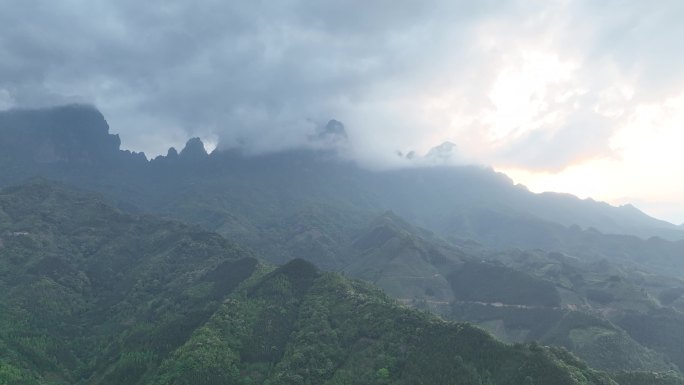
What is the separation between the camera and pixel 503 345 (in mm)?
171000

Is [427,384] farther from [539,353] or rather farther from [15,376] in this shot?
[15,376]

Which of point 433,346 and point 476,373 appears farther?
point 433,346

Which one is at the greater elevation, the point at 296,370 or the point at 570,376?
the point at 570,376

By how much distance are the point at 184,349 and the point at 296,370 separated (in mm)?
44991

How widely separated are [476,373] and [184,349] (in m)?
107

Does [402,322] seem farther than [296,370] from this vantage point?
Yes

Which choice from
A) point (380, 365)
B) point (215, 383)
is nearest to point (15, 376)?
point (215, 383)

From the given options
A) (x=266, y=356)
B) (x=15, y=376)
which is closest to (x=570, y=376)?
(x=266, y=356)

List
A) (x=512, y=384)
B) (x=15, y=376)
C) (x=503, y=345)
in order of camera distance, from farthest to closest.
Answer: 1. (x=15, y=376)
2. (x=503, y=345)
3. (x=512, y=384)

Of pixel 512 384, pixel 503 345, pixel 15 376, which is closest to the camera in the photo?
pixel 512 384

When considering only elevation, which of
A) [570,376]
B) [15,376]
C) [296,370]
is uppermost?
[570,376]

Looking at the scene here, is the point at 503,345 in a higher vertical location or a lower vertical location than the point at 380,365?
higher

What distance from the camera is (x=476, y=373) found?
16038cm

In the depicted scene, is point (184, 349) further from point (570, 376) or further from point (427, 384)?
point (570, 376)
